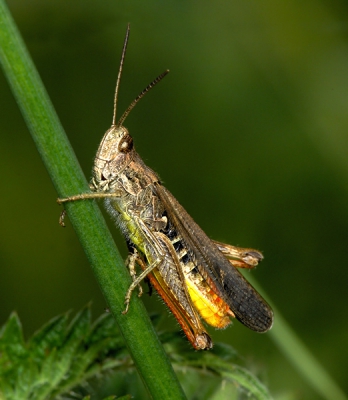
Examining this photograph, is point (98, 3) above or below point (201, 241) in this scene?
above

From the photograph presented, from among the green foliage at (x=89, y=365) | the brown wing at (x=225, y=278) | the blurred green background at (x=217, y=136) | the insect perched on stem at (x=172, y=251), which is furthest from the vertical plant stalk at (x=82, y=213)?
the blurred green background at (x=217, y=136)

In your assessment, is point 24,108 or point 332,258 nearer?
point 24,108

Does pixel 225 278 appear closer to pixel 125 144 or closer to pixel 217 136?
pixel 125 144

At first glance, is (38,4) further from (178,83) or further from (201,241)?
(201,241)

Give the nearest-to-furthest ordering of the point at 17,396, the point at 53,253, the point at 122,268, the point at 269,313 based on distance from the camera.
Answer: the point at 122,268
the point at 17,396
the point at 269,313
the point at 53,253

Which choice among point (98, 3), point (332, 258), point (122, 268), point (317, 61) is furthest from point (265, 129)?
point (122, 268)

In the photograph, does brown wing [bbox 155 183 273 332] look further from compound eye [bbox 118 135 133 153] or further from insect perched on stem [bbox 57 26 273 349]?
compound eye [bbox 118 135 133 153]
